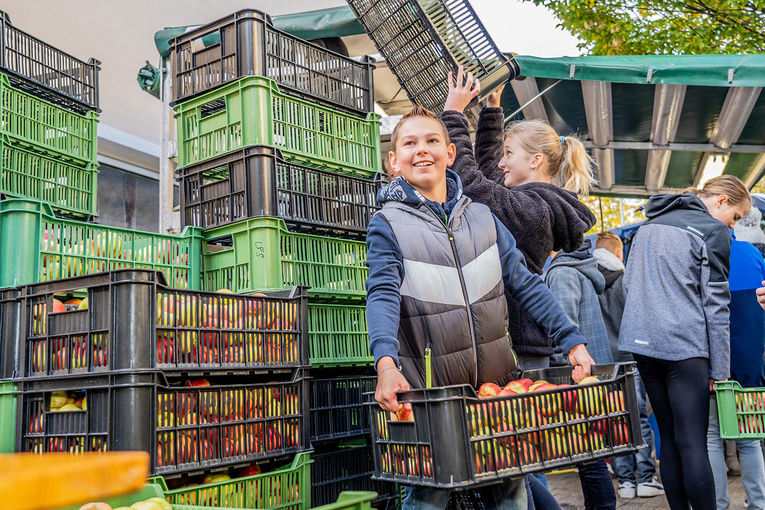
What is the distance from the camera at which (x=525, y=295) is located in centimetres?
268

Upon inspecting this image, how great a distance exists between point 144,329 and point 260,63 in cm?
178

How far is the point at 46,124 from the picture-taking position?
4.36 m

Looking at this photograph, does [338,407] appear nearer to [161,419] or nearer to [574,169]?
[161,419]

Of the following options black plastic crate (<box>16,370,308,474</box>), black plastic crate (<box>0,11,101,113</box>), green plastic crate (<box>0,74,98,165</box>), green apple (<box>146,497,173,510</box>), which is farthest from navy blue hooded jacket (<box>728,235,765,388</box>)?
black plastic crate (<box>0,11,101,113</box>)

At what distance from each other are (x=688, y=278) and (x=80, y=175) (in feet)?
11.9

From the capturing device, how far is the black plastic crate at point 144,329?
8.69 feet

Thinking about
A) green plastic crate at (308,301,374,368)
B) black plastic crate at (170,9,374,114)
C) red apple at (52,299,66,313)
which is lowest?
green plastic crate at (308,301,374,368)

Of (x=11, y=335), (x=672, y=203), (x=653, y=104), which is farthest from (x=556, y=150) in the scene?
(x=653, y=104)

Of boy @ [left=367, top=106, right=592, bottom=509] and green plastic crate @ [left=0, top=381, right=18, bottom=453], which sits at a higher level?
boy @ [left=367, top=106, right=592, bottom=509]

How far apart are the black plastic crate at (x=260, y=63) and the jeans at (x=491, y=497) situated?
2.49m

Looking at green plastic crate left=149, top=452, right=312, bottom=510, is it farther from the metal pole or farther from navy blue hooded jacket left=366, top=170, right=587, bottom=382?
the metal pole

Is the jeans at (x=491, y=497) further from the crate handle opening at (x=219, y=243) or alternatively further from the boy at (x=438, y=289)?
the crate handle opening at (x=219, y=243)

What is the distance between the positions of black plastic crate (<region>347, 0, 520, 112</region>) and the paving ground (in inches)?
107

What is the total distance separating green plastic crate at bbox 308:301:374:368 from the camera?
12.3 ft
